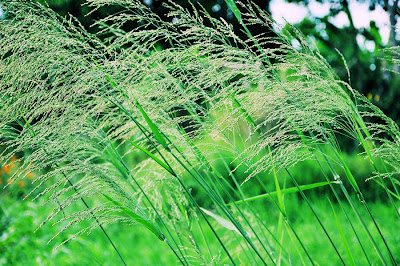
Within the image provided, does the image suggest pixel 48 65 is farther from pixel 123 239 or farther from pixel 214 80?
pixel 123 239

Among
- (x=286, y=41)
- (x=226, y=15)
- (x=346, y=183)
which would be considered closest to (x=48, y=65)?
(x=286, y=41)

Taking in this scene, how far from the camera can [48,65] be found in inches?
54.6

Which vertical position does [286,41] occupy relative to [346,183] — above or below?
above

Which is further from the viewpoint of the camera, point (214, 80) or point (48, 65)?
point (48, 65)

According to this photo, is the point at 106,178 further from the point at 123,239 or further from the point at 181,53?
the point at 123,239

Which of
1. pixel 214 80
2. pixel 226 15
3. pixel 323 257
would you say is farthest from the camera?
pixel 226 15

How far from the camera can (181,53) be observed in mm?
1331

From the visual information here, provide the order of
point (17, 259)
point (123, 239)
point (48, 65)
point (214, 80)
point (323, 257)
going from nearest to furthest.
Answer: point (214, 80) → point (48, 65) → point (323, 257) → point (17, 259) → point (123, 239)

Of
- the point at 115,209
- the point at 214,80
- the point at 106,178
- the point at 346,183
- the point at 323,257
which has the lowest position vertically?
the point at 346,183

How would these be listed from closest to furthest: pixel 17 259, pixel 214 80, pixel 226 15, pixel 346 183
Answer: pixel 214 80, pixel 17 259, pixel 346 183, pixel 226 15

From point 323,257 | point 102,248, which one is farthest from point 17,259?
point 323,257

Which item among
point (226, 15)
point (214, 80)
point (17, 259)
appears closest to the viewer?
point (214, 80)

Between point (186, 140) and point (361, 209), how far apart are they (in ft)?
10.4

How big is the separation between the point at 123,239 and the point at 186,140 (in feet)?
10.1
